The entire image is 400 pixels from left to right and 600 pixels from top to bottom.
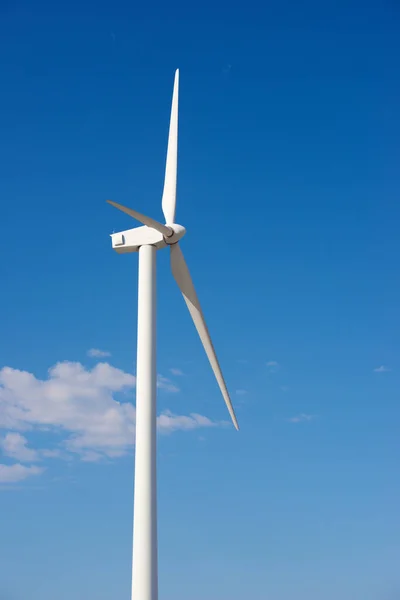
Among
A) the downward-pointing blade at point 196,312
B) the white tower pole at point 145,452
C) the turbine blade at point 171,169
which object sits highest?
the turbine blade at point 171,169

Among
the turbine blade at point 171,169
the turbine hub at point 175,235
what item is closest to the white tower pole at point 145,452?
the turbine hub at point 175,235

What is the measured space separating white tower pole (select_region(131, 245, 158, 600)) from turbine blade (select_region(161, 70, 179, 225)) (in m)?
4.41

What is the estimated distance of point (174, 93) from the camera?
40188mm

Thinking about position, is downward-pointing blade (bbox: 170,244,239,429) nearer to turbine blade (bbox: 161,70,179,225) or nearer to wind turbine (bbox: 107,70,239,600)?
wind turbine (bbox: 107,70,239,600)

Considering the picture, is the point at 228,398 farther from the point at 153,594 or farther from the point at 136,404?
the point at 153,594

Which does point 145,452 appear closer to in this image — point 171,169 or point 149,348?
point 149,348

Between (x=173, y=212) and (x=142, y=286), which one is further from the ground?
(x=173, y=212)

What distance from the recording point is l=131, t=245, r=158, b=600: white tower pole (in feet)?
92.0

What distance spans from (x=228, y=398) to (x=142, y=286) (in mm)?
7281

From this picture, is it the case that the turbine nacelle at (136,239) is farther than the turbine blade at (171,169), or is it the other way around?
the turbine blade at (171,169)

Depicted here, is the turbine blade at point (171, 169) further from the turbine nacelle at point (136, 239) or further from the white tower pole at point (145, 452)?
the white tower pole at point (145, 452)

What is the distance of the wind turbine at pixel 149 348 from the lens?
92.8ft

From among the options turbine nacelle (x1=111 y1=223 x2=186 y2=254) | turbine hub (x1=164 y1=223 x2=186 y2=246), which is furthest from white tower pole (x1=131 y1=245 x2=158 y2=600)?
turbine hub (x1=164 y1=223 x2=186 y2=246)

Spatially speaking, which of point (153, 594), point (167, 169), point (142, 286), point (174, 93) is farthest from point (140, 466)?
point (174, 93)
